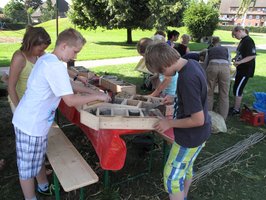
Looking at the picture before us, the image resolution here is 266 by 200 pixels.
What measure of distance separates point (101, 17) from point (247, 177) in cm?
1917

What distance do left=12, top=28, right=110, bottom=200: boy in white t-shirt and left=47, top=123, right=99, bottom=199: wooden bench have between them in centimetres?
23

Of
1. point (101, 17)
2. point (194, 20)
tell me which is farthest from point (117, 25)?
point (194, 20)

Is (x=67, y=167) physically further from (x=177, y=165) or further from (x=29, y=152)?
(x=177, y=165)

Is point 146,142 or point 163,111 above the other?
point 163,111

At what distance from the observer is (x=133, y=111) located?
2854 millimetres

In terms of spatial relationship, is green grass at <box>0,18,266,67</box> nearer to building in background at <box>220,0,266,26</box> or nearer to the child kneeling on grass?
the child kneeling on grass

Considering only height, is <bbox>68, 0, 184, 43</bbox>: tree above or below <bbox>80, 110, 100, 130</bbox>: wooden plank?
above

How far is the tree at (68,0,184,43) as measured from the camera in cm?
1981

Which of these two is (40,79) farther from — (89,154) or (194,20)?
(194,20)

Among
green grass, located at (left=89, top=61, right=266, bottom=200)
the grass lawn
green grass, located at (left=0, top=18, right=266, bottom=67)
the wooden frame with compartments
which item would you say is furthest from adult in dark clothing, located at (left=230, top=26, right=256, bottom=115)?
green grass, located at (left=0, top=18, right=266, bottom=67)

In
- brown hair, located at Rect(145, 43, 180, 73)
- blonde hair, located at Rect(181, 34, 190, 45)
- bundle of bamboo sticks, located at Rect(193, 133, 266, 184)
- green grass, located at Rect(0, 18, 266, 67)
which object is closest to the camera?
brown hair, located at Rect(145, 43, 180, 73)

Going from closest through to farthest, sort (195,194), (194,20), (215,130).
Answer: (195,194) < (215,130) < (194,20)

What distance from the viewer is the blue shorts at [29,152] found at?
260 cm

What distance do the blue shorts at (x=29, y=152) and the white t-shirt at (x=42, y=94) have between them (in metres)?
0.08
